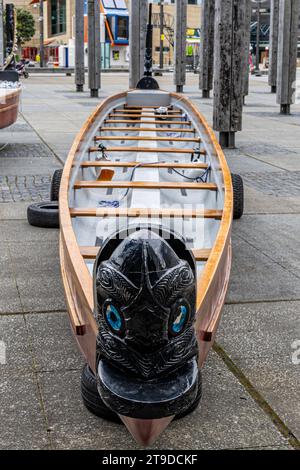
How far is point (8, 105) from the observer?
40.4 feet

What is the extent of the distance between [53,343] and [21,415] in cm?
93

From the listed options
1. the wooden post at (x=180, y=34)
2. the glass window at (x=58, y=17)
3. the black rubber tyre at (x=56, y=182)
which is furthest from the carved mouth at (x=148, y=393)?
the glass window at (x=58, y=17)

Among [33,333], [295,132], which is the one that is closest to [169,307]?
[33,333]

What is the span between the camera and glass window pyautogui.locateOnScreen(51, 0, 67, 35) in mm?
89062

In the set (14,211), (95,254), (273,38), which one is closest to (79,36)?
(273,38)

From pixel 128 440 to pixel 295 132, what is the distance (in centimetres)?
1318

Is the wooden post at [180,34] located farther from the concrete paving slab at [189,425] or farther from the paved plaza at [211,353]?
the concrete paving slab at [189,425]

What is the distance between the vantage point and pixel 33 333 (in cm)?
468

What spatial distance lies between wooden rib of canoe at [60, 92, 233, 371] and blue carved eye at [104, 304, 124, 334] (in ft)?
1.30

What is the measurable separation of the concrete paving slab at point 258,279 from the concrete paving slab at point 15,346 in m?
1.54

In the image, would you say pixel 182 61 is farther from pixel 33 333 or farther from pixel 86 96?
pixel 33 333

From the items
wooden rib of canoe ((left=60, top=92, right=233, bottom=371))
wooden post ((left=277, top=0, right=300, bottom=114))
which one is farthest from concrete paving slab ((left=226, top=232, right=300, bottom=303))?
wooden post ((left=277, top=0, right=300, bottom=114))

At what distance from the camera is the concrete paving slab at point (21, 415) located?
3361 millimetres

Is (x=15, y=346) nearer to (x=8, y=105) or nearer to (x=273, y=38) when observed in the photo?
(x=8, y=105)
